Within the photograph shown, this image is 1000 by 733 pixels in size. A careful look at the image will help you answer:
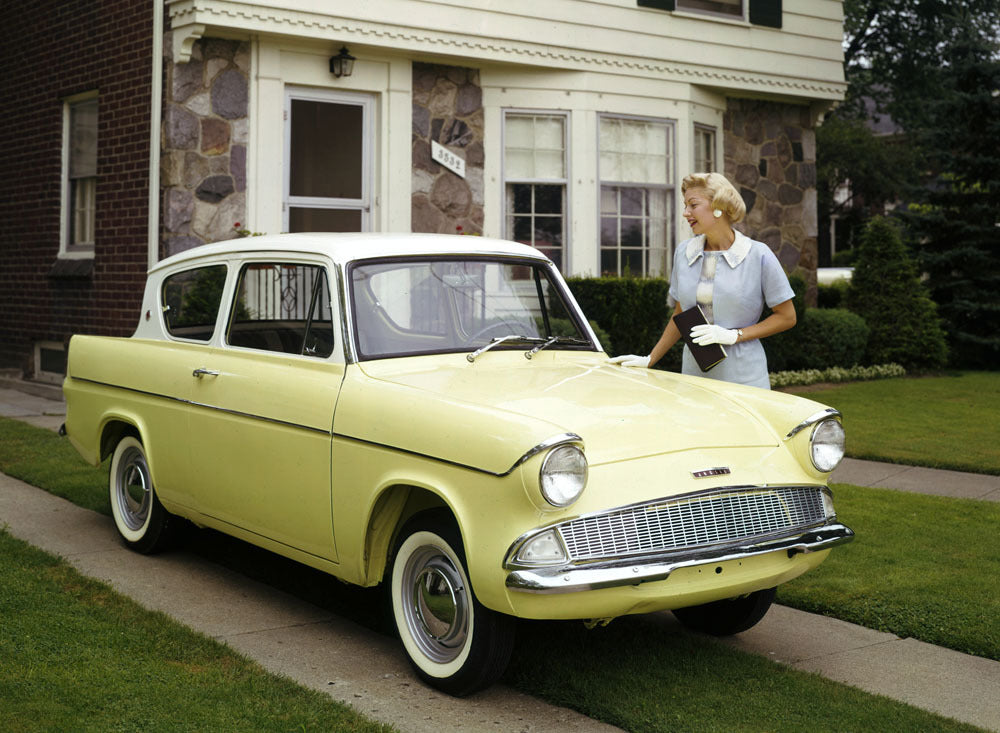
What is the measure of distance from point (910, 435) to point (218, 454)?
6686mm

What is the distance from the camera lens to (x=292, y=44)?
36.5 ft

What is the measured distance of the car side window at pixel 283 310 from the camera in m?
4.84

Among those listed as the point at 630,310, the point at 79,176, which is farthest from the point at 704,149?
the point at 79,176

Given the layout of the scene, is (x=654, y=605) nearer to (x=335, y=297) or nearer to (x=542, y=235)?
(x=335, y=297)

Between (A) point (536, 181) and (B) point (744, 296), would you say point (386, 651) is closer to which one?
(B) point (744, 296)

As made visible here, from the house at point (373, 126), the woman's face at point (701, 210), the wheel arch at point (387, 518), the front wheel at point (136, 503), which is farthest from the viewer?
the house at point (373, 126)

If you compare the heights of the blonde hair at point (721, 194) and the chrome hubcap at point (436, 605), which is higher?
the blonde hair at point (721, 194)

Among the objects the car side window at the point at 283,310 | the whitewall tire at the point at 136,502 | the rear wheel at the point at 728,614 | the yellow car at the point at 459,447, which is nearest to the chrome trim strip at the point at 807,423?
the yellow car at the point at 459,447

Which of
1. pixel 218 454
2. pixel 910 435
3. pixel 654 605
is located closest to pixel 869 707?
pixel 654 605

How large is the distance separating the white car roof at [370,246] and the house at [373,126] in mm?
5726

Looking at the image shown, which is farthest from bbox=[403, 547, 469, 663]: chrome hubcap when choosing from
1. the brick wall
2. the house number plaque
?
the house number plaque

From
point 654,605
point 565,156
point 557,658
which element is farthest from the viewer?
point 565,156

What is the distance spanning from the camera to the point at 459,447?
3.87m

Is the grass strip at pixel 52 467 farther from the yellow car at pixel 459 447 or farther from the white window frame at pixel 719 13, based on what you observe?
the white window frame at pixel 719 13
